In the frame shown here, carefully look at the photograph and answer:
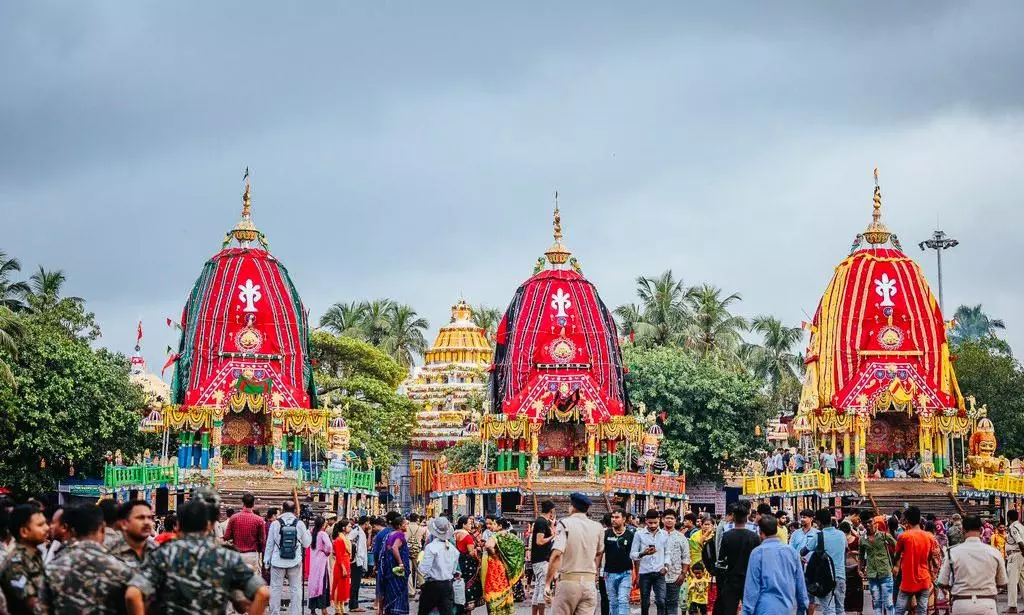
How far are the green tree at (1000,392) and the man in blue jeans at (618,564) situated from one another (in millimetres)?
46354

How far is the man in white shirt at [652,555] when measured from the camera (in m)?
19.1

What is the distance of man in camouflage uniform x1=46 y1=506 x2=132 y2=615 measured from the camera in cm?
962

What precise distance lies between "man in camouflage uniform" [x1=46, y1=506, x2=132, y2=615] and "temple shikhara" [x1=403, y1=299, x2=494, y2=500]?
58.6 metres

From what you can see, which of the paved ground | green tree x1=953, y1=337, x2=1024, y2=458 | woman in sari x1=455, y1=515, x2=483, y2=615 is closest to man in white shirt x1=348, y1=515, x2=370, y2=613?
the paved ground

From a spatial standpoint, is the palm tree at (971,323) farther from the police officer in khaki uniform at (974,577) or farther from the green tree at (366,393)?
the police officer in khaki uniform at (974,577)

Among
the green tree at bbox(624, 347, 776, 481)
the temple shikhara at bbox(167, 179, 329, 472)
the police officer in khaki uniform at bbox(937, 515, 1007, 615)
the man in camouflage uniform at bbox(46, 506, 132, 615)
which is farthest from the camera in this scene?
the green tree at bbox(624, 347, 776, 481)

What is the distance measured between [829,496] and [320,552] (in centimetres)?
2846

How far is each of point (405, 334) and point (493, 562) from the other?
6709cm

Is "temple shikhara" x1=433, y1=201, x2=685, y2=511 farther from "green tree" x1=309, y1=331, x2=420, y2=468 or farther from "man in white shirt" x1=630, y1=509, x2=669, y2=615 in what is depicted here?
"man in white shirt" x1=630, y1=509, x2=669, y2=615

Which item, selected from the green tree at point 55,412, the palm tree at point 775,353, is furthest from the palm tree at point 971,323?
the green tree at point 55,412

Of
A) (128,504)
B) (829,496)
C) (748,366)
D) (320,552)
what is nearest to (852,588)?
(320,552)

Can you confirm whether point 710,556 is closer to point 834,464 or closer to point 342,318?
point 834,464

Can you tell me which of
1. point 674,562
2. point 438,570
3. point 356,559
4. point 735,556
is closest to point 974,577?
point 735,556

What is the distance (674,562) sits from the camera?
19.6 meters
